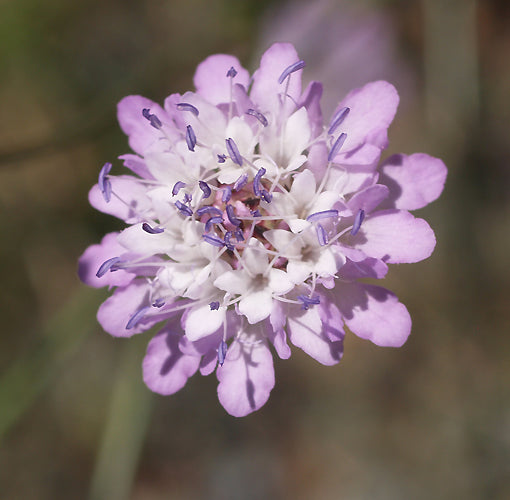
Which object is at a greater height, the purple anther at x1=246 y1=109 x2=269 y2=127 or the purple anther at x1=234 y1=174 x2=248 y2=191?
the purple anther at x1=246 y1=109 x2=269 y2=127

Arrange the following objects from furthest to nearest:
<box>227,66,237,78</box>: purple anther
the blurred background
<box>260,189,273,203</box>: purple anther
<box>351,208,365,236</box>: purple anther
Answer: the blurred background, <box>227,66,237,78</box>: purple anther, <box>260,189,273,203</box>: purple anther, <box>351,208,365,236</box>: purple anther

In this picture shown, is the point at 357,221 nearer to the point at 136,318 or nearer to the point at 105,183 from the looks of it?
the point at 136,318

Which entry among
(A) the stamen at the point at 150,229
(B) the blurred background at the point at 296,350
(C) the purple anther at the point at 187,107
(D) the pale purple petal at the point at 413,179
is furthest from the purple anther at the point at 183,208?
(B) the blurred background at the point at 296,350

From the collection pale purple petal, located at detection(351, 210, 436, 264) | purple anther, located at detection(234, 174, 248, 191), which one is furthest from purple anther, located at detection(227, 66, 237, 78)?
pale purple petal, located at detection(351, 210, 436, 264)

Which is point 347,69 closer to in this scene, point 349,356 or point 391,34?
point 391,34

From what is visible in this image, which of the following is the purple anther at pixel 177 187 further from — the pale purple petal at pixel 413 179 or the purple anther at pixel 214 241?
the pale purple petal at pixel 413 179

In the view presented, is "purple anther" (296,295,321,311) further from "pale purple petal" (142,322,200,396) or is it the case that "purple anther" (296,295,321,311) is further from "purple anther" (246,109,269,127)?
"purple anther" (246,109,269,127)

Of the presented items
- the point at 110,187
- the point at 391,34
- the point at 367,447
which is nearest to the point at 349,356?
the point at 367,447

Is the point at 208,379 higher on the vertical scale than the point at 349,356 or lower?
lower
